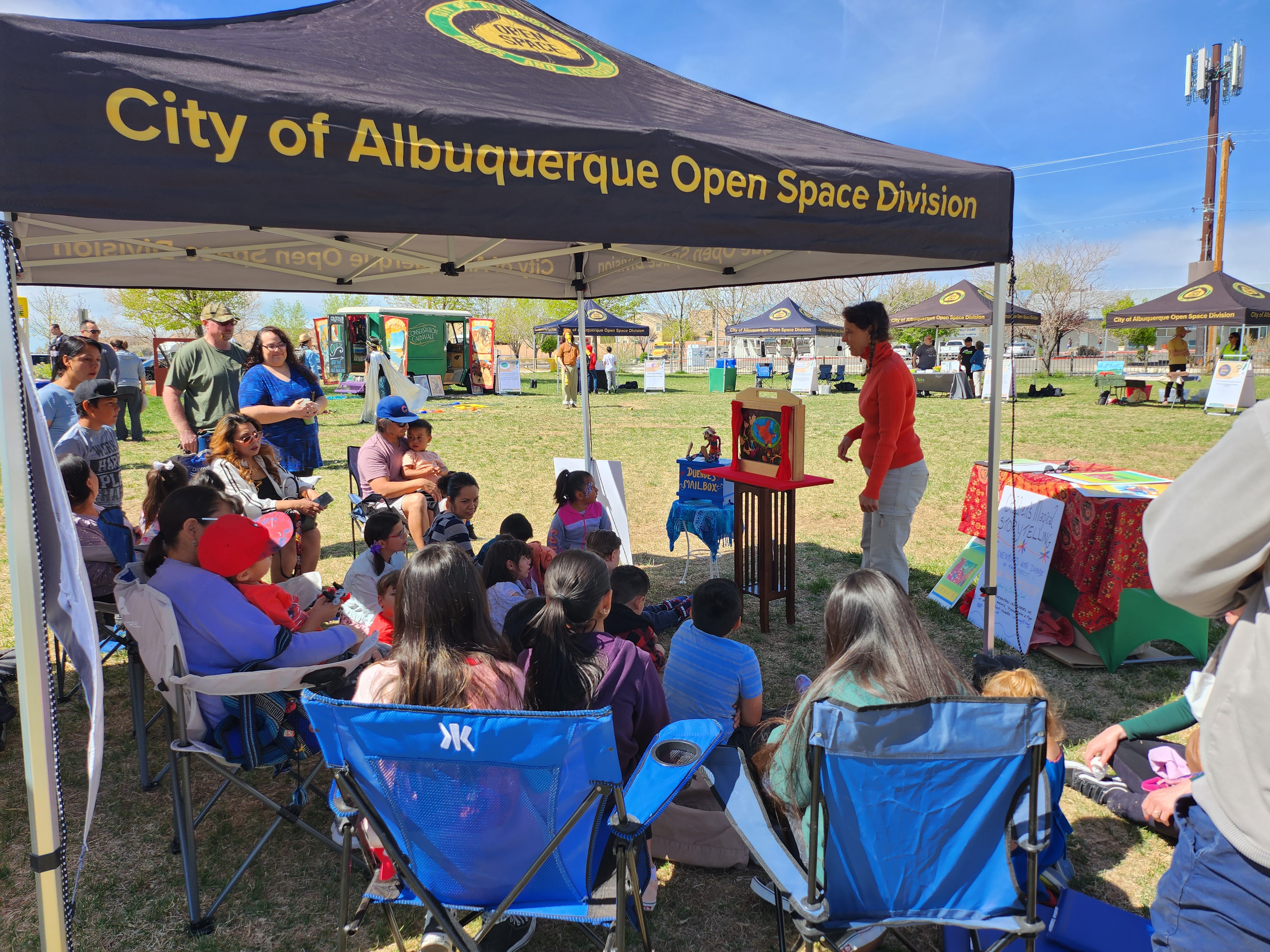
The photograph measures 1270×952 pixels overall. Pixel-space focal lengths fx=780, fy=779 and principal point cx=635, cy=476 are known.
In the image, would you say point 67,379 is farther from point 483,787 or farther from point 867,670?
point 867,670

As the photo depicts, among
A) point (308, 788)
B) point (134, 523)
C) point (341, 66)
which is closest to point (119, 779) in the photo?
point (308, 788)

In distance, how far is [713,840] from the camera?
2549 mm

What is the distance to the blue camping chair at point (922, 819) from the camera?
65.2 inches

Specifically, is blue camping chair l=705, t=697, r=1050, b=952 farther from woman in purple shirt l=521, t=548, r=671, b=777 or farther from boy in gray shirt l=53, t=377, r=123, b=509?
boy in gray shirt l=53, t=377, r=123, b=509

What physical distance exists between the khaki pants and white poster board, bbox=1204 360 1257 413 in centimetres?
1549

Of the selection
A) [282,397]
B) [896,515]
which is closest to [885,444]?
[896,515]

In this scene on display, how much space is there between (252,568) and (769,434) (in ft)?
9.95

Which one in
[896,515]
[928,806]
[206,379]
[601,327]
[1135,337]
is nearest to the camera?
[928,806]

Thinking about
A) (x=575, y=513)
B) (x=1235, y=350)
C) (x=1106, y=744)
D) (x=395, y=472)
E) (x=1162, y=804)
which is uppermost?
(x=1235, y=350)

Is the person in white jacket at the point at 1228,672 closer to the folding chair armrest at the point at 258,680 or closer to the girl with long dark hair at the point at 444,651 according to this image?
the girl with long dark hair at the point at 444,651

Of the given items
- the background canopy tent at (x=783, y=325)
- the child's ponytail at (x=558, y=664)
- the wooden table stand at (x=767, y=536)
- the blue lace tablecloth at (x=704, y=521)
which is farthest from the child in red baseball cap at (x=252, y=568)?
the background canopy tent at (x=783, y=325)

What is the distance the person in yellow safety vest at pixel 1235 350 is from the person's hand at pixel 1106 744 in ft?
62.1

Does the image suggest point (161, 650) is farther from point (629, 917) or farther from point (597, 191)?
point (597, 191)

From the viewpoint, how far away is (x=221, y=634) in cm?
242
